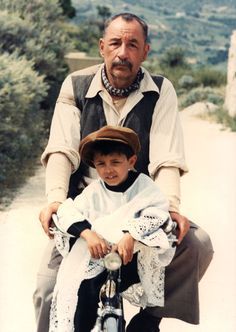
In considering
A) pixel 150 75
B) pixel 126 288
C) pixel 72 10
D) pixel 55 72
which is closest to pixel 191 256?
pixel 126 288

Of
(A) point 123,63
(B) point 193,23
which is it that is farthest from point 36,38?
(B) point 193,23

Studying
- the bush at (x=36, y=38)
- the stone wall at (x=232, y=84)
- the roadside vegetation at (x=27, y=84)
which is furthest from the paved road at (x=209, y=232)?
the stone wall at (x=232, y=84)

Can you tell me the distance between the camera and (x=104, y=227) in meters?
2.69

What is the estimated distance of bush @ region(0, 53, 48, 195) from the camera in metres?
8.65

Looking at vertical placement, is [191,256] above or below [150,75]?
below

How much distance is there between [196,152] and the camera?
10.8 m

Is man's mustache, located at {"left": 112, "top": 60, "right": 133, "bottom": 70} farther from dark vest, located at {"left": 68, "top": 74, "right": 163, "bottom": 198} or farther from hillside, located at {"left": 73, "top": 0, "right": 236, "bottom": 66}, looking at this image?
hillside, located at {"left": 73, "top": 0, "right": 236, "bottom": 66}

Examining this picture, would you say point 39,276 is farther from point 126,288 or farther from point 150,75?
point 150,75

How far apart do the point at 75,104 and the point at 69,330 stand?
1.02 meters

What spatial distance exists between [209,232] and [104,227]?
3.86m

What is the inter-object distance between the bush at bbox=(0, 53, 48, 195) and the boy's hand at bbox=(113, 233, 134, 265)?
5514 mm

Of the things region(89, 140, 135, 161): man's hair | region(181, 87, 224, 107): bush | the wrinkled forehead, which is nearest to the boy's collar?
region(89, 140, 135, 161): man's hair

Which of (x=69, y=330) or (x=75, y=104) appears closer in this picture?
(x=69, y=330)

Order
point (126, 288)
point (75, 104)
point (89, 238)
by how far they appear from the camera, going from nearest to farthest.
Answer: point (89, 238), point (126, 288), point (75, 104)
